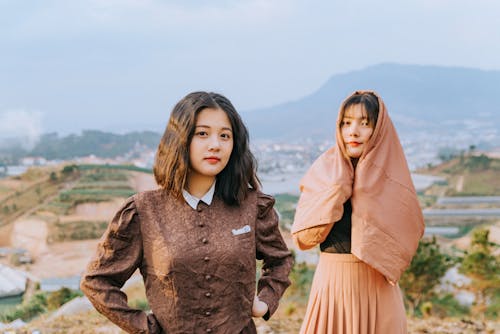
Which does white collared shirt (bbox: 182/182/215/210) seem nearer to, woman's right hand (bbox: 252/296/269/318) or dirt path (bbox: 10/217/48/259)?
woman's right hand (bbox: 252/296/269/318)

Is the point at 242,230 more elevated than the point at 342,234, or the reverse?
the point at 242,230

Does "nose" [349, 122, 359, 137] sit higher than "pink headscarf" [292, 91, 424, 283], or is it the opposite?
"nose" [349, 122, 359, 137]

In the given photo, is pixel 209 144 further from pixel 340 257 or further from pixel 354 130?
pixel 340 257

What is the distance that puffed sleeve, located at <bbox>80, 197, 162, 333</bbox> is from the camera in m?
1.30

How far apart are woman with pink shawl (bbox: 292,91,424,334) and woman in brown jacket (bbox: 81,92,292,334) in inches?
30.3

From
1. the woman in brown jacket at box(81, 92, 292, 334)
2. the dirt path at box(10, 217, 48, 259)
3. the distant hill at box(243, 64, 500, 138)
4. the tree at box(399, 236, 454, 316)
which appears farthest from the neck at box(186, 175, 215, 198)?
the distant hill at box(243, 64, 500, 138)

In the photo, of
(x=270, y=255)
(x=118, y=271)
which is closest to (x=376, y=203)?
(x=270, y=255)

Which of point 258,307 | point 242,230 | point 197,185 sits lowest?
point 258,307

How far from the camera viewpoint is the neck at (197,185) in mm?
1407

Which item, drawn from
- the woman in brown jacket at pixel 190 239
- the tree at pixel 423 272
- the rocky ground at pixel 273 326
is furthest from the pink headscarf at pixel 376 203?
the tree at pixel 423 272

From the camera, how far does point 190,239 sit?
51.9 inches

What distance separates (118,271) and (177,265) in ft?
0.50

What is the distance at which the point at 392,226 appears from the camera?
2.13m

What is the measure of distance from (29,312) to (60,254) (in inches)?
70.9
